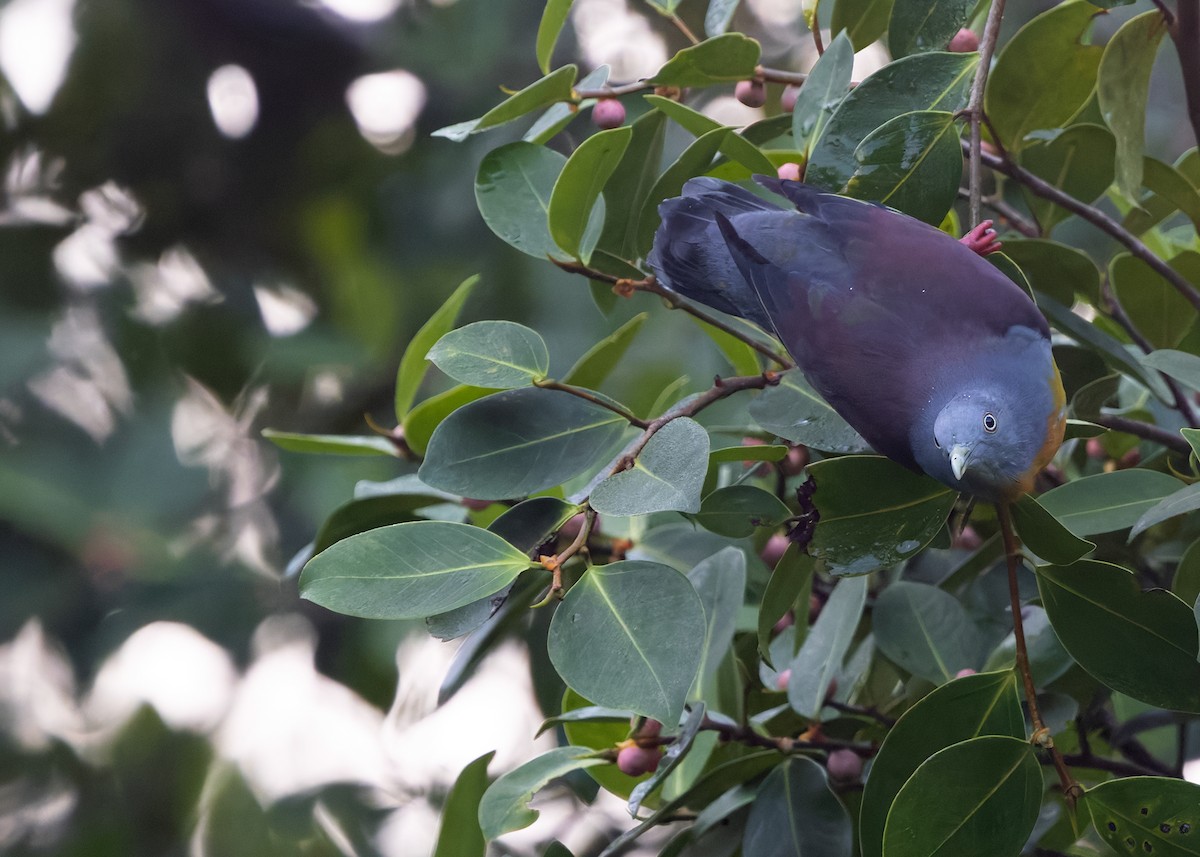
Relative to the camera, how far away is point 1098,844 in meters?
1.02

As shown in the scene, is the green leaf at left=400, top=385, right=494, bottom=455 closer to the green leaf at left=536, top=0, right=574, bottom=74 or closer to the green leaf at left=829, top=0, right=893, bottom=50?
the green leaf at left=536, top=0, right=574, bottom=74

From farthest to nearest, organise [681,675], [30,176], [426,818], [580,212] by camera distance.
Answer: [30,176] < [426,818] < [580,212] < [681,675]

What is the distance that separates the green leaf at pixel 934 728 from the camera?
0.76 meters

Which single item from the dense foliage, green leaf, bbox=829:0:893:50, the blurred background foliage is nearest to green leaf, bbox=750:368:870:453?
the dense foliage

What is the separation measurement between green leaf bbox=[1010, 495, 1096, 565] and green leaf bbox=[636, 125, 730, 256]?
346 mm

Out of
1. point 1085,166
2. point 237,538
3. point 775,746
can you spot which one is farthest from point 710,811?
point 237,538

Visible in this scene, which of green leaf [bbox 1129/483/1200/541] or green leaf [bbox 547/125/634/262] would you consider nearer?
green leaf [bbox 1129/483/1200/541]

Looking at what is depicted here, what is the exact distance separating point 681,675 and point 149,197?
6.31 ft

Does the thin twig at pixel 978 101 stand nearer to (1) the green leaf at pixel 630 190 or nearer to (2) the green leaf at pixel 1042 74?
(2) the green leaf at pixel 1042 74

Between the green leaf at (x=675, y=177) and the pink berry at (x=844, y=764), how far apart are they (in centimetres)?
44

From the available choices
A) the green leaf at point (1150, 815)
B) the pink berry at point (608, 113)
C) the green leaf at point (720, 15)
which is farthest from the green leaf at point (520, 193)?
the green leaf at point (1150, 815)

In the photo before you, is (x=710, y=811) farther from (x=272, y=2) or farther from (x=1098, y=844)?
(x=272, y=2)

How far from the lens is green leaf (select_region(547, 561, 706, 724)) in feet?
2.21

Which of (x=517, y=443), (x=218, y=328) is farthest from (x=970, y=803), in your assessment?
(x=218, y=328)
